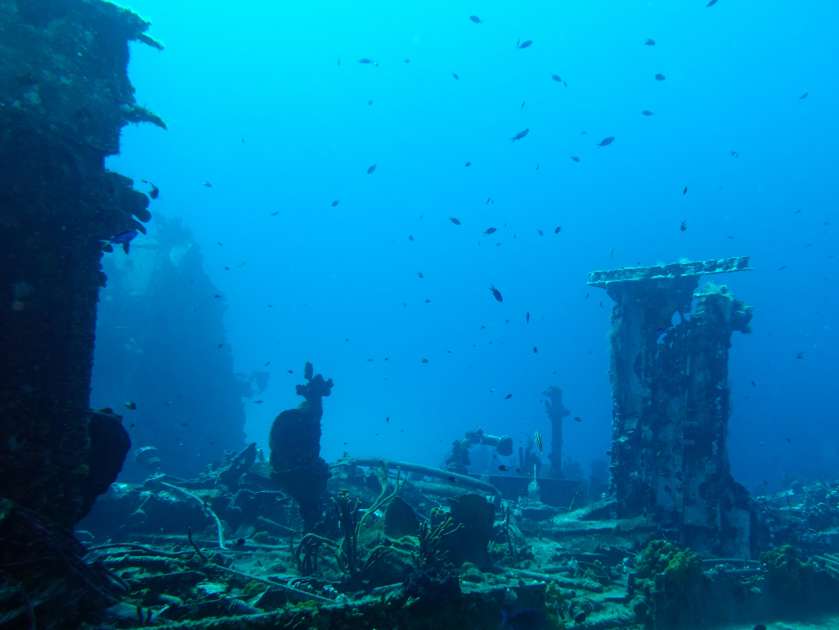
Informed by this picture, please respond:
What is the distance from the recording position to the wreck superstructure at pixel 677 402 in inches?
513

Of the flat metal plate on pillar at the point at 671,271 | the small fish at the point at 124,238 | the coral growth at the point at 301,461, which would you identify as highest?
the flat metal plate on pillar at the point at 671,271

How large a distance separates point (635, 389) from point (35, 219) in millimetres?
15244

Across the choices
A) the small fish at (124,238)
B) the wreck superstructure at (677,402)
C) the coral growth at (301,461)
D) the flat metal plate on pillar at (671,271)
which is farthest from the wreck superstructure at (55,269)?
the flat metal plate on pillar at (671,271)

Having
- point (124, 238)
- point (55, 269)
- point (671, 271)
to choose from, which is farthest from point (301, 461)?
point (671, 271)

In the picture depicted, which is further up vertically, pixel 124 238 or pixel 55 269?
pixel 124 238

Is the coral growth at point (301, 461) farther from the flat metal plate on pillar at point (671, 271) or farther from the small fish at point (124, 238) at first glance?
the flat metal plate on pillar at point (671, 271)

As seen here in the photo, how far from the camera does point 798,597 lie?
10.6 metres

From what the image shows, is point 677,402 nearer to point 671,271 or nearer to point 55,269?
point 671,271

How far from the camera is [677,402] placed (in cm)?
1447

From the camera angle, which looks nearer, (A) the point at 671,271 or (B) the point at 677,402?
(B) the point at 677,402

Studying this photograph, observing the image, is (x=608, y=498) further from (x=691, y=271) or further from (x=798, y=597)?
(x=691, y=271)

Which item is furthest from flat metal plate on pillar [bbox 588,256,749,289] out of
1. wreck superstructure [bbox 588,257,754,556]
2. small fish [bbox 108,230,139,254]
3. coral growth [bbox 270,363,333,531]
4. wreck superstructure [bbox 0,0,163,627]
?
wreck superstructure [bbox 0,0,163,627]

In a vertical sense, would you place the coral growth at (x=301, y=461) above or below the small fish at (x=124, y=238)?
below

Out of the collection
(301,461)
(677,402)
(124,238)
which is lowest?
(301,461)
